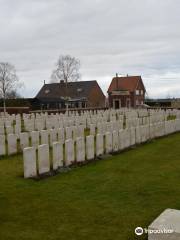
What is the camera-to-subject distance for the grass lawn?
194 inches

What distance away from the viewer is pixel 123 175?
26.7ft

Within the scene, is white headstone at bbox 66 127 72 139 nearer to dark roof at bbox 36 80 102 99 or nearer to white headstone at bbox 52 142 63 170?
white headstone at bbox 52 142 63 170

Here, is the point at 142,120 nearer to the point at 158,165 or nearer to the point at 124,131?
the point at 124,131

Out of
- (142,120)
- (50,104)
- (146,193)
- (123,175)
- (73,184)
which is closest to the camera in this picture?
(146,193)

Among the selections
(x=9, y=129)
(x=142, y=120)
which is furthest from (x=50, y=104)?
(x=9, y=129)

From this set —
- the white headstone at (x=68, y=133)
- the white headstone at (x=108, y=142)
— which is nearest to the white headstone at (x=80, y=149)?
the white headstone at (x=108, y=142)

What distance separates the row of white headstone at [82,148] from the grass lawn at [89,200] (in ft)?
1.33

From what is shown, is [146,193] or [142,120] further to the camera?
[142,120]

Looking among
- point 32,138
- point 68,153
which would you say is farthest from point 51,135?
point 68,153

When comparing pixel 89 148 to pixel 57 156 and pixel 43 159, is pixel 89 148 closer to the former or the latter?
pixel 57 156

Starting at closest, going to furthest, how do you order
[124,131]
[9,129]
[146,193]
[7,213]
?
1. [7,213]
2. [146,193]
3. [124,131]
4. [9,129]

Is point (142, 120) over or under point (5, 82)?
under

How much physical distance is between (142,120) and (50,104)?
38303mm

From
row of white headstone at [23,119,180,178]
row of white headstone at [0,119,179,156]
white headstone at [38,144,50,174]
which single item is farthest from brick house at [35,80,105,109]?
white headstone at [38,144,50,174]
